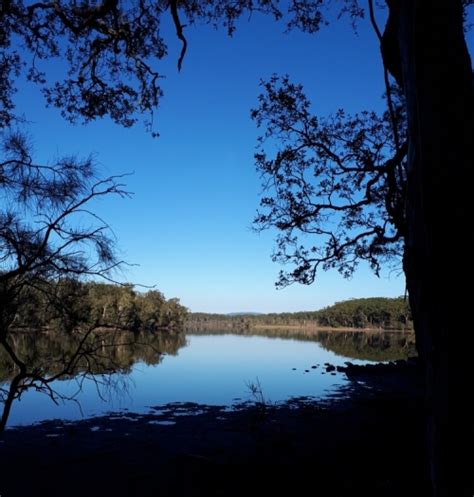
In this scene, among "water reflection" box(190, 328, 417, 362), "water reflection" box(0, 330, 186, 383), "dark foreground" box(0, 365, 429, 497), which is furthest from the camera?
"water reflection" box(190, 328, 417, 362)

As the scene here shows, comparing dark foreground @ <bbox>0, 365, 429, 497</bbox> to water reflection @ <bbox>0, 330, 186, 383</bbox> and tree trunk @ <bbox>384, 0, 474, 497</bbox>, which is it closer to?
water reflection @ <bbox>0, 330, 186, 383</bbox>

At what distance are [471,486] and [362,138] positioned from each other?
1173 cm

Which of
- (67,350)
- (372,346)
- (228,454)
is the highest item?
(67,350)

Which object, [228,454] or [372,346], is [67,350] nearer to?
[228,454]

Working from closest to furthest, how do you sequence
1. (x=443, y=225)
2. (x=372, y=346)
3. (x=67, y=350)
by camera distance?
(x=443, y=225)
(x=67, y=350)
(x=372, y=346)

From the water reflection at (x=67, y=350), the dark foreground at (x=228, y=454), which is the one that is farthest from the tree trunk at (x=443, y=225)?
the dark foreground at (x=228, y=454)

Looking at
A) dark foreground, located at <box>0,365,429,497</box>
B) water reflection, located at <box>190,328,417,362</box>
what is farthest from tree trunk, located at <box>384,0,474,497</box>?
water reflection, located at <box>190,328,417,362</box>

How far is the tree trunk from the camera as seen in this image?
1.70 m

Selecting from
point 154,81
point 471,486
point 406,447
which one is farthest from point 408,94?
point 406,447

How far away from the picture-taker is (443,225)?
70.7 inches

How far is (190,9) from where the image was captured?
6762mm

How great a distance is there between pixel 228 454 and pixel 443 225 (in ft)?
28.4

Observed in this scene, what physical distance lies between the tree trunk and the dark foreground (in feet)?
14.6

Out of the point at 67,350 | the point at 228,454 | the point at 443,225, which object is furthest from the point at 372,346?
the point at 443,225
